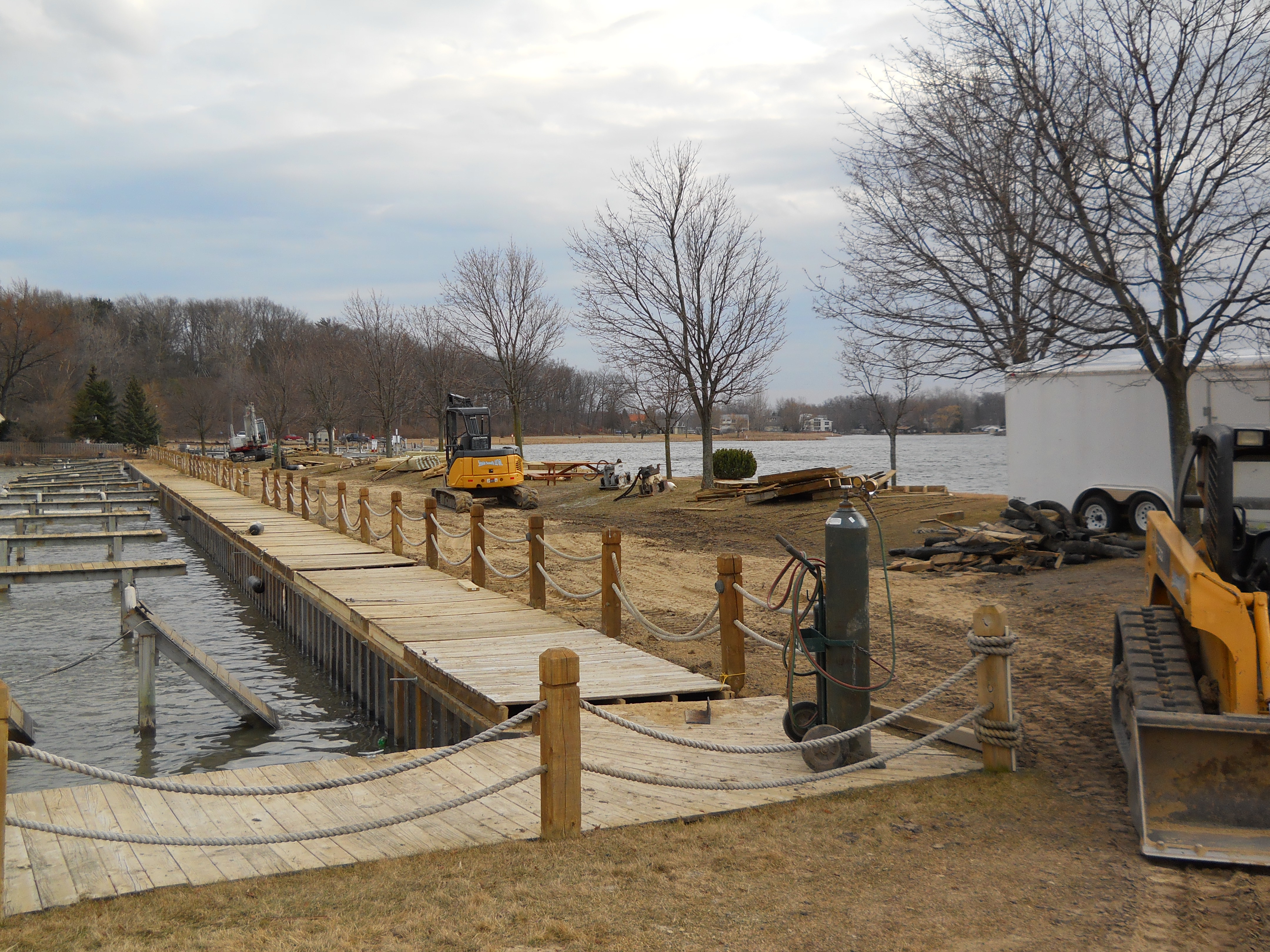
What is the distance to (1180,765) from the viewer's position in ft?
15.7

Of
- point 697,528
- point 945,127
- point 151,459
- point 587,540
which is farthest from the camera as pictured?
point 151,459

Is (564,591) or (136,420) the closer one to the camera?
(564,591)

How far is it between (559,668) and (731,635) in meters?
3.67

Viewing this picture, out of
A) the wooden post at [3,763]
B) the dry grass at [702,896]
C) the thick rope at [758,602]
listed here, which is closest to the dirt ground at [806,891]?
the dry grass at [702,896]

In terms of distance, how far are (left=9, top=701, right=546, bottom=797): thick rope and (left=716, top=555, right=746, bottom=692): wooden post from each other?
3.26 meters

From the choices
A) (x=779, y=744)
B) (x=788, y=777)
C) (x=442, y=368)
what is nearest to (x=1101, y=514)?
(x=779, y=744)

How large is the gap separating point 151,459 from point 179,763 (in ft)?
233

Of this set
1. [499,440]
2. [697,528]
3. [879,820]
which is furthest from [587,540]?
[499,440]

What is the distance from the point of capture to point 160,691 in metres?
12.7

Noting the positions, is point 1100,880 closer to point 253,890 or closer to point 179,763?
point 253,890

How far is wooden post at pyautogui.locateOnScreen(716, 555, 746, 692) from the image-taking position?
27.6 ft

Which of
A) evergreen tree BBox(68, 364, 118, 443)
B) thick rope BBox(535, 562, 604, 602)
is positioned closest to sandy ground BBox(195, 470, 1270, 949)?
thick rope BBox(535, 562, 604, 602)

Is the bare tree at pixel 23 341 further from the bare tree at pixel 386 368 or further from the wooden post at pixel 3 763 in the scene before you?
the wooden post at pixel 3 763

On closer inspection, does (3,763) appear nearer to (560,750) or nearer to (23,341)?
(560,750)
